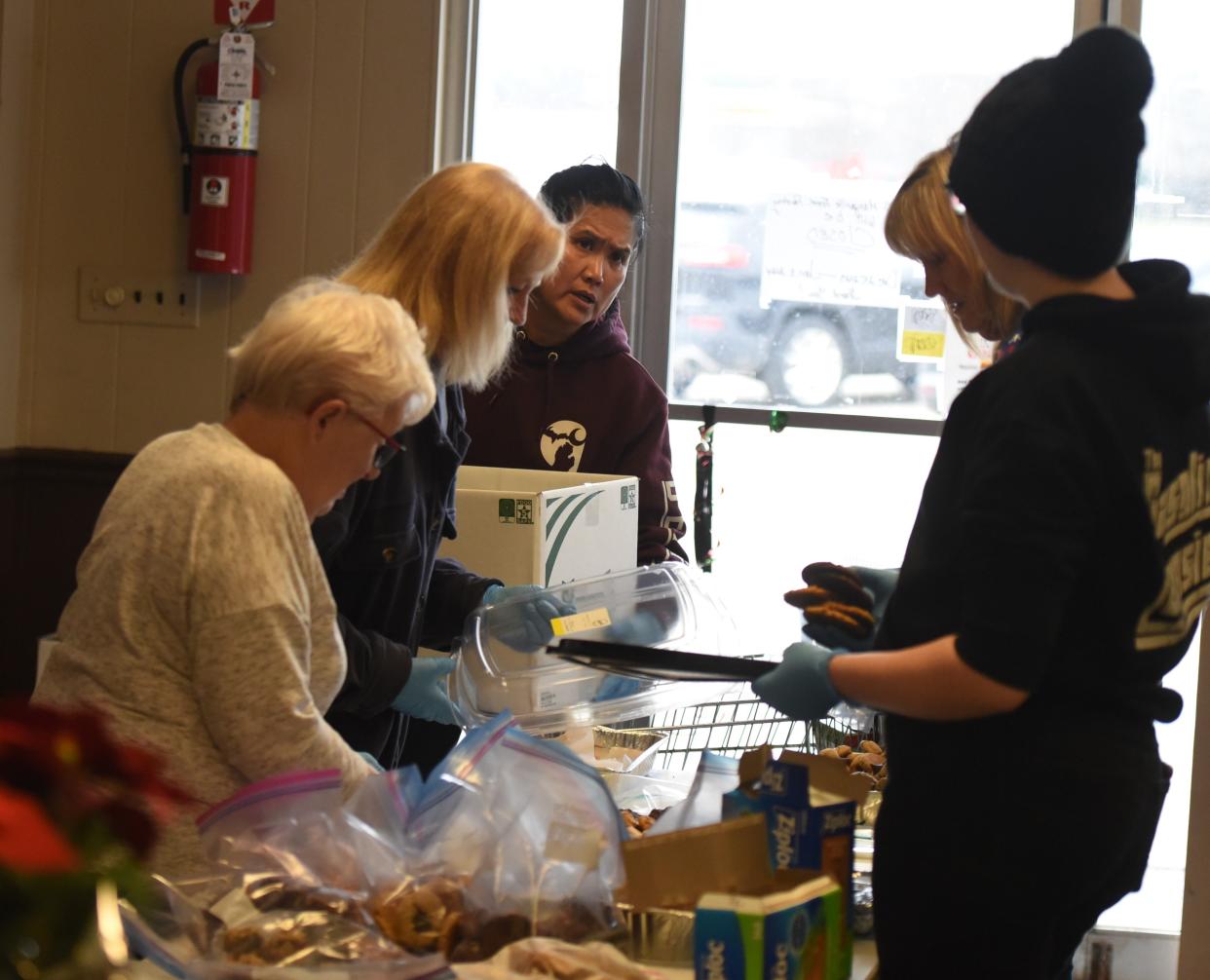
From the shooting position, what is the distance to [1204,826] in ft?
7.68

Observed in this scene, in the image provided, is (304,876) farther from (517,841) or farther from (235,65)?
(235,65)

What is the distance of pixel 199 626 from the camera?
1235 millimetres

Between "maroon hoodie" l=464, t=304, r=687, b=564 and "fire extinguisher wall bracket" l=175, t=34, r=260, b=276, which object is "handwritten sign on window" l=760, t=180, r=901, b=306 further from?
"fire extinguisher wall bracket" l=175, t=34, r=260, b=276

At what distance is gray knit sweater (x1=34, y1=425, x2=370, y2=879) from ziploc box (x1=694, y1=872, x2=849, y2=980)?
413 mm

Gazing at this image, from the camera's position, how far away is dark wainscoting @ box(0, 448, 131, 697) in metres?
3.52

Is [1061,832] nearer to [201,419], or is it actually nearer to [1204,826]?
[1204,826]

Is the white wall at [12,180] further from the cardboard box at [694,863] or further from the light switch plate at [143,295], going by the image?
the cardboard box at [694,863]

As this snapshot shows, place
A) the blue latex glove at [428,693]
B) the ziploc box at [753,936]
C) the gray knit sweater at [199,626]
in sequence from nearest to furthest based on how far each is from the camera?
the ziploc box at [753,936], the gray knit sweater at [199,626], the blue latex glove at [428,693]

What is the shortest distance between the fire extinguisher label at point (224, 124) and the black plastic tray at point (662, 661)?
2.29 meters

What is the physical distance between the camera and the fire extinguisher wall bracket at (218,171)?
333 centimetres

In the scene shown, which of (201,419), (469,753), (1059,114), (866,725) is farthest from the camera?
(201,419)

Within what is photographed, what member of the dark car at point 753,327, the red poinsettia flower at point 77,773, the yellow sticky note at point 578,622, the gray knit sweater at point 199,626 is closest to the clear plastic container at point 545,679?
the yellow sticky note at point 578,622

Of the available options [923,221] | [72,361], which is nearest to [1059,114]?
[923,221]

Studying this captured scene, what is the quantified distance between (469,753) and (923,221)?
0.84 m
